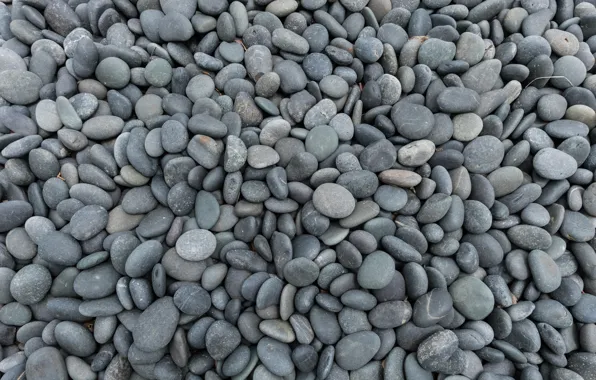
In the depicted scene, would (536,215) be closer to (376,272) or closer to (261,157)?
(376,272)

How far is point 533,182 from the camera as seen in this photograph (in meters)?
1.46

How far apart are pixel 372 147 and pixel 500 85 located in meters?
0.61

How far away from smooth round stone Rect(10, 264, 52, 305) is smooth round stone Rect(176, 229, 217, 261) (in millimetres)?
438

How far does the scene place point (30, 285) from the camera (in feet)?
4.23

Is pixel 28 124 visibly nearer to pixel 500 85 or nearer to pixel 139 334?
pixel 139 334

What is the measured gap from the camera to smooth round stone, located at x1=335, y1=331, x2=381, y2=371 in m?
1.21

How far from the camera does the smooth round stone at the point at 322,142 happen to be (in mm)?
A: 1442

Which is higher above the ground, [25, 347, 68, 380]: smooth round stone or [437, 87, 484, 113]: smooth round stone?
[437, 87, 484, 113]: smooth round stone

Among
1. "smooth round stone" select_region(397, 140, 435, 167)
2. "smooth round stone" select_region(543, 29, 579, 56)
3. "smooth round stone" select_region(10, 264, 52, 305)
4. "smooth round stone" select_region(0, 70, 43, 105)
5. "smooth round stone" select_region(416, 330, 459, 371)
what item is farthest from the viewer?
"smooth round stone" select_region(543, 29, 579, 56)

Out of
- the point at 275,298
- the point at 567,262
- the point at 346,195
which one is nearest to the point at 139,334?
the point at 275,298

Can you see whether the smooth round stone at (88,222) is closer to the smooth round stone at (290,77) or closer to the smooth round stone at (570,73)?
the smooth round stone at (290,77)

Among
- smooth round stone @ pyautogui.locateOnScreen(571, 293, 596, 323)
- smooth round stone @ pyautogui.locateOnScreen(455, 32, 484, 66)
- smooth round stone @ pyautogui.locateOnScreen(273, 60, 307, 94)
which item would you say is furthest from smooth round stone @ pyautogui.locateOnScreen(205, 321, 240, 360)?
smooth round stone @ pyautogui.locateOnScreen(455, 32, 484, 66)

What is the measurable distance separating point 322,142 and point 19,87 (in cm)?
115

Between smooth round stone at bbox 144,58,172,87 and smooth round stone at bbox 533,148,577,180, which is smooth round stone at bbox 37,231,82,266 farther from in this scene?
smooth round stone at bbox 533,148,577,180
